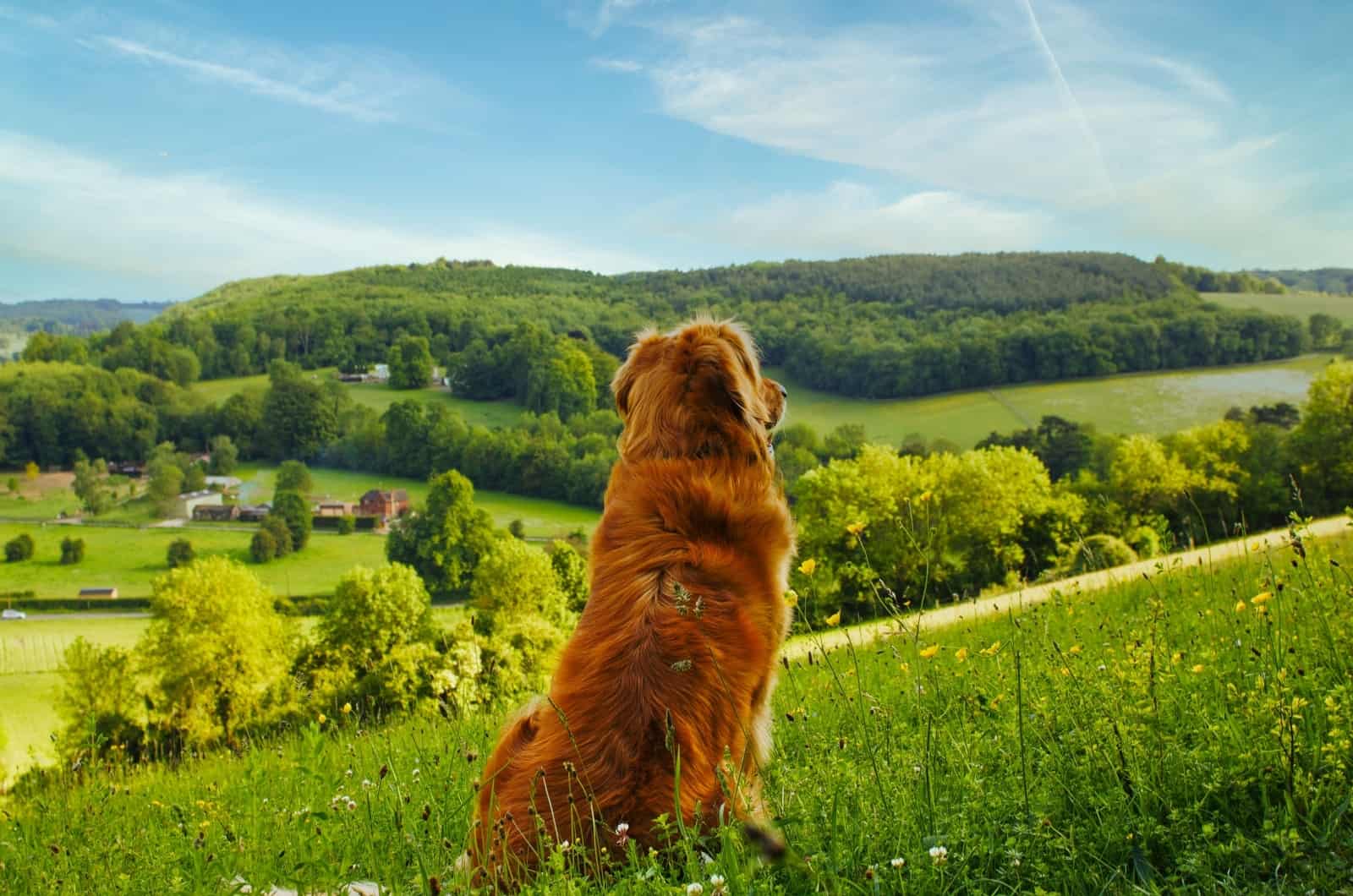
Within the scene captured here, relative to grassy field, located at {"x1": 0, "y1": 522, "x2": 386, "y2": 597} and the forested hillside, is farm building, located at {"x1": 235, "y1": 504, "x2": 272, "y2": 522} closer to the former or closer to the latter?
grassy field, located at {"x1": 0, "y1": 522, "x2": 386, "y2": 597}

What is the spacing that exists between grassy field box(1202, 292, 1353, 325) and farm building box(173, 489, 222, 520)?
10998 centimetres

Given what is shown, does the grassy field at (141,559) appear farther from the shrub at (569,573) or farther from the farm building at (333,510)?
the shrub at (569,573)

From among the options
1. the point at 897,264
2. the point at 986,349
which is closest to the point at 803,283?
the point at 897,264

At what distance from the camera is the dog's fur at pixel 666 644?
2.33 meters

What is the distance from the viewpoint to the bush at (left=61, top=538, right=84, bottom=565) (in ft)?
240

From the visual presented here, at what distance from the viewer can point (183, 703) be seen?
28812mm

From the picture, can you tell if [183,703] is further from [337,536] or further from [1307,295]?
[1307,295]

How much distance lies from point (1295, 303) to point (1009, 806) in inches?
4625

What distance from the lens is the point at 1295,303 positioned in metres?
96.5

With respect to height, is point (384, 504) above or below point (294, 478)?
below

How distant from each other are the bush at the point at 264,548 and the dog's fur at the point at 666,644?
7703 centimetres

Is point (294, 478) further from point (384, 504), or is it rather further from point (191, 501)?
point (384, 504)

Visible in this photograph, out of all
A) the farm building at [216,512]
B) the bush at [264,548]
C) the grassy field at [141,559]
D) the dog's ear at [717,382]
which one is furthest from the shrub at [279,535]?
the dog's ear at [717,382]

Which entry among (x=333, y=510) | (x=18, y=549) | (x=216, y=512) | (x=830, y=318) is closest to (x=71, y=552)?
(x=18, y=549)
